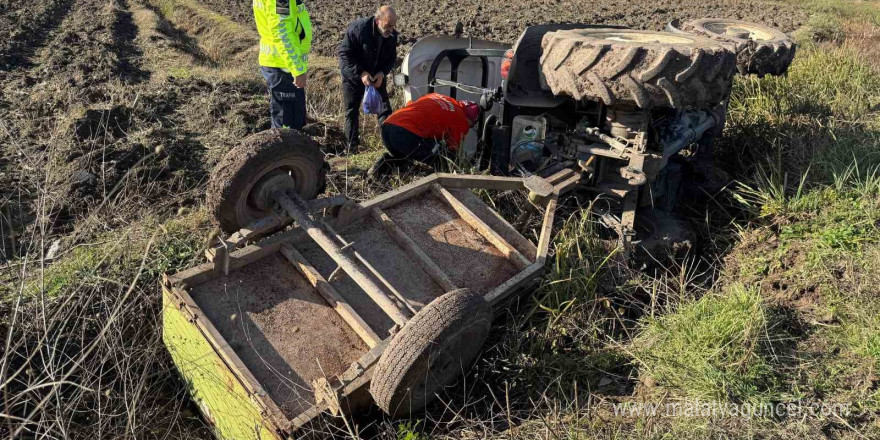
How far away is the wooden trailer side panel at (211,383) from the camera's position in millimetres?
2521

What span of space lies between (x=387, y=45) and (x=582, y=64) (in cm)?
306

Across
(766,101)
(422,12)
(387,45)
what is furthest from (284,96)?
(422,12)

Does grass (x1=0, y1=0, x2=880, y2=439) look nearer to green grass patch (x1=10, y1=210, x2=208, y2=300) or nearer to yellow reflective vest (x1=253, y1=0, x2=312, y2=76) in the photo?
green grass patch (x1=10, y1=210, x2=208, y2=300)

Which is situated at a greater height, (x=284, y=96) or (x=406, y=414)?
(x=284, y=96)

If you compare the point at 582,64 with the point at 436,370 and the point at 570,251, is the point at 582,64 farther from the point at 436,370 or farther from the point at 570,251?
the point at 436,370

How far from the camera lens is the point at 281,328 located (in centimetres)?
286

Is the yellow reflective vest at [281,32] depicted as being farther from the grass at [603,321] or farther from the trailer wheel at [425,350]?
the trailer wheel at [425,350]

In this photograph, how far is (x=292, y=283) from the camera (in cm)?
307

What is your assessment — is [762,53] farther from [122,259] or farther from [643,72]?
[122,259]

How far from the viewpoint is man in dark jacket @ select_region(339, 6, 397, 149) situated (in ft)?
19.6

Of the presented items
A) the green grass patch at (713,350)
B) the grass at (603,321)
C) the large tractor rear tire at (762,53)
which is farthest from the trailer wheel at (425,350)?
the large tractor rear tire at (762,53)

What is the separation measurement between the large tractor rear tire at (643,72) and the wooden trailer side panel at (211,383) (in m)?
2.46

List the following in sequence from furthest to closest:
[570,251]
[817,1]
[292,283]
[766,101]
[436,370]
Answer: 1. [817,1]
2. [766,101]
3. [570,251]
4. [292,283]
5. [436,370]

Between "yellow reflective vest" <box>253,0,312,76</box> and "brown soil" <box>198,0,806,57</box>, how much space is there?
5.38 metres
